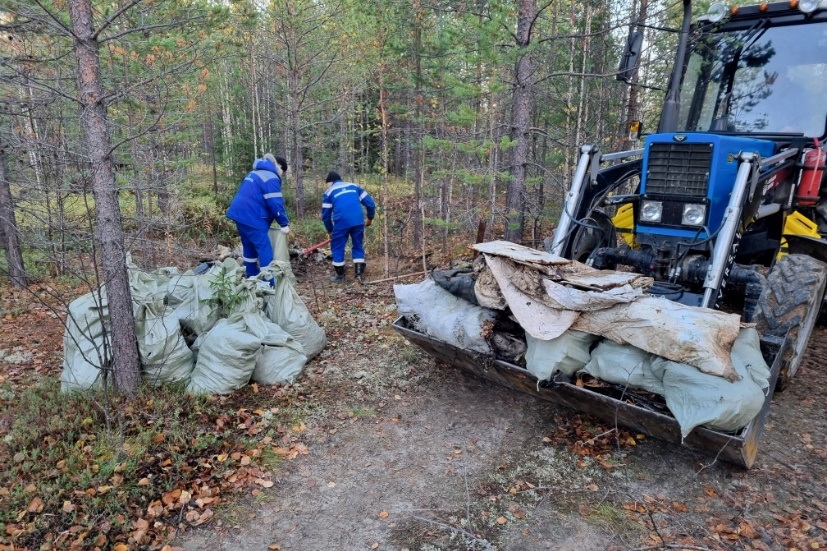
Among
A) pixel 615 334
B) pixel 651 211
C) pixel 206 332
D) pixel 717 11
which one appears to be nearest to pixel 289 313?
pixel 206 332

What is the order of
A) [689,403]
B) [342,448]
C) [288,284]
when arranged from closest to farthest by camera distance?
1. [689,403]
2. [342,448]
3. [288,284]

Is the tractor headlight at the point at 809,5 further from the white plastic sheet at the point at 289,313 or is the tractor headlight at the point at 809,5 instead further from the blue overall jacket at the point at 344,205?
the blue overall jacket at the point at 344,205

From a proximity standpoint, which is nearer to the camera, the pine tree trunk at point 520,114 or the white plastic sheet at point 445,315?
the white plastic sheet at point 445,315

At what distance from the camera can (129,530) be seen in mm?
3062

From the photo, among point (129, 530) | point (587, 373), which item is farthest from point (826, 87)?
point (129, 530)

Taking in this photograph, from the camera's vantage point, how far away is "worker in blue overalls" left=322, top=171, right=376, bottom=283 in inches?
327

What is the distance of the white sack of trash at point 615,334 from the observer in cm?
301

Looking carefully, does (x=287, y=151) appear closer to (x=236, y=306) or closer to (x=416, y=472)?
(x=236, y=306)

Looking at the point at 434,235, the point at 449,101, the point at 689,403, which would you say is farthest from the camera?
the point at 434,235

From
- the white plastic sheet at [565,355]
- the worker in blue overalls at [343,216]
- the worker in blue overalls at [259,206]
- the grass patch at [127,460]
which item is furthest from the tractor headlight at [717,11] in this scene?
the grass patch at [127,460]

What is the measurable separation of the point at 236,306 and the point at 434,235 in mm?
8612

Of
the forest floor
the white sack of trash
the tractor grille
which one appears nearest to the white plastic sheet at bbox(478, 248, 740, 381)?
the white sack of trash

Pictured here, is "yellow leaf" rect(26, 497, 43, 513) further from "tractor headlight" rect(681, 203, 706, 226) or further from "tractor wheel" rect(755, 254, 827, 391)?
"tractor wheel" rect(755, 254, 827, 391)

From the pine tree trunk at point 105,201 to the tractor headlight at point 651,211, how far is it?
4.33 meters
